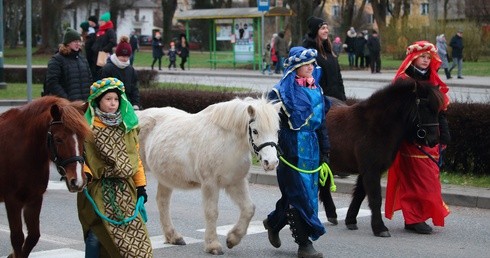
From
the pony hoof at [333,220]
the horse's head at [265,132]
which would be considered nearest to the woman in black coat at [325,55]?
the pony hoof at [333,220]

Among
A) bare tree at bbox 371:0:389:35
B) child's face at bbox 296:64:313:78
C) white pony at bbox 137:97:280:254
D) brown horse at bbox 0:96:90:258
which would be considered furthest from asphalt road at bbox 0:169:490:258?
bare tree at bbox 371:0:389:35

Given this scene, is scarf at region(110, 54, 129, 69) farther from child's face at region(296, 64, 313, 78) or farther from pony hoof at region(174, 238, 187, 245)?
child's face at region(296, 64, 313, 78)

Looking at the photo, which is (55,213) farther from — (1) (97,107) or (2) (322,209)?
(1) (97,107)

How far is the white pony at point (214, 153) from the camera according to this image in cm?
794

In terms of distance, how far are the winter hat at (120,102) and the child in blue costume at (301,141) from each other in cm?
193

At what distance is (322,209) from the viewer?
11484mm

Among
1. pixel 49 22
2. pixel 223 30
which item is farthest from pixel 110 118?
pixel 49 22

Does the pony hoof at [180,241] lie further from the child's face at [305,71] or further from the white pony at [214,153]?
the child's face at [305,71]

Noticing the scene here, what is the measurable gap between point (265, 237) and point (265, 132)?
2025 mm

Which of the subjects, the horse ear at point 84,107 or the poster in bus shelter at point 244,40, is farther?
the poster in bus shelter at point 244,40

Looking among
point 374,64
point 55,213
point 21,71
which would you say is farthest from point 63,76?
point 374,64

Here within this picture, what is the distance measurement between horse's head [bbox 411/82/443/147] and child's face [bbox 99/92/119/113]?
3.96 m

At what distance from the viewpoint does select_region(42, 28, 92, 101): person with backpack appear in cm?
1228

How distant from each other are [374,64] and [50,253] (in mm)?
32291
